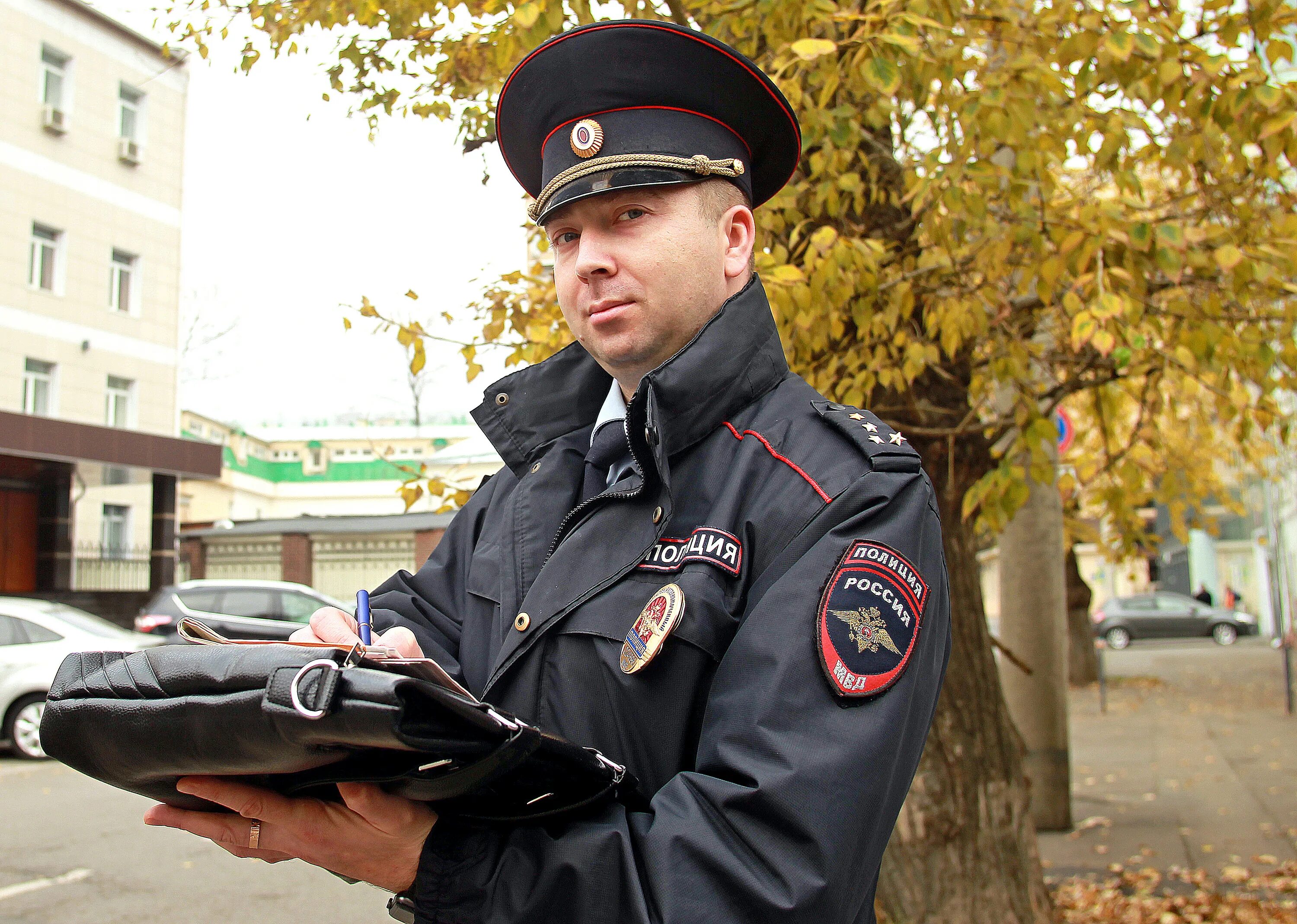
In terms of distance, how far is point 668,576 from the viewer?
1.49m

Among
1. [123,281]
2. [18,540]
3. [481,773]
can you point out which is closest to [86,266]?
[123,281]

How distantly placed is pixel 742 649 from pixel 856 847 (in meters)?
0.27

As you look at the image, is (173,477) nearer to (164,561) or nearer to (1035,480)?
(164,561)

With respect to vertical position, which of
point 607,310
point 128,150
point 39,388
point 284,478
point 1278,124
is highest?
point 128,150

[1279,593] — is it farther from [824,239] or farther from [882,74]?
[882,74]

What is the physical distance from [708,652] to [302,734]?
0.55 metres

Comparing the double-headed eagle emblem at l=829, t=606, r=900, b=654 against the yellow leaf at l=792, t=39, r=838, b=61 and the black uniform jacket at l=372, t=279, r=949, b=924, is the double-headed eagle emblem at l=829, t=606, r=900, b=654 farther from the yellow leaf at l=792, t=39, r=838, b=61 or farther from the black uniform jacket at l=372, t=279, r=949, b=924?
the yellow leaf at l=792, t=39, r=838, b=61

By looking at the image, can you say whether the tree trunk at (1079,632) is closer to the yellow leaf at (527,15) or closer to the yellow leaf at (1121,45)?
the yellow leaf at (1121,45)

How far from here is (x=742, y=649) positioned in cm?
134

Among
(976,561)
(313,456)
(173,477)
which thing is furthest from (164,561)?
(976,561)

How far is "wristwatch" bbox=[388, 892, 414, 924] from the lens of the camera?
1.33 metres

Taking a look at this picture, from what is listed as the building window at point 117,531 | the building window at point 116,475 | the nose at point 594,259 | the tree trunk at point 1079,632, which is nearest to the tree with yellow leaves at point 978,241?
the nose at point 594,259

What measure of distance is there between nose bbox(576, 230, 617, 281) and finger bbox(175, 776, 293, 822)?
864 mm

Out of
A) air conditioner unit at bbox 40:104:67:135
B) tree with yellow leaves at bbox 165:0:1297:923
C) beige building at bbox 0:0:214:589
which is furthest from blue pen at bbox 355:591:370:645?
air conditioner unit at bbox 40:104:67:135
